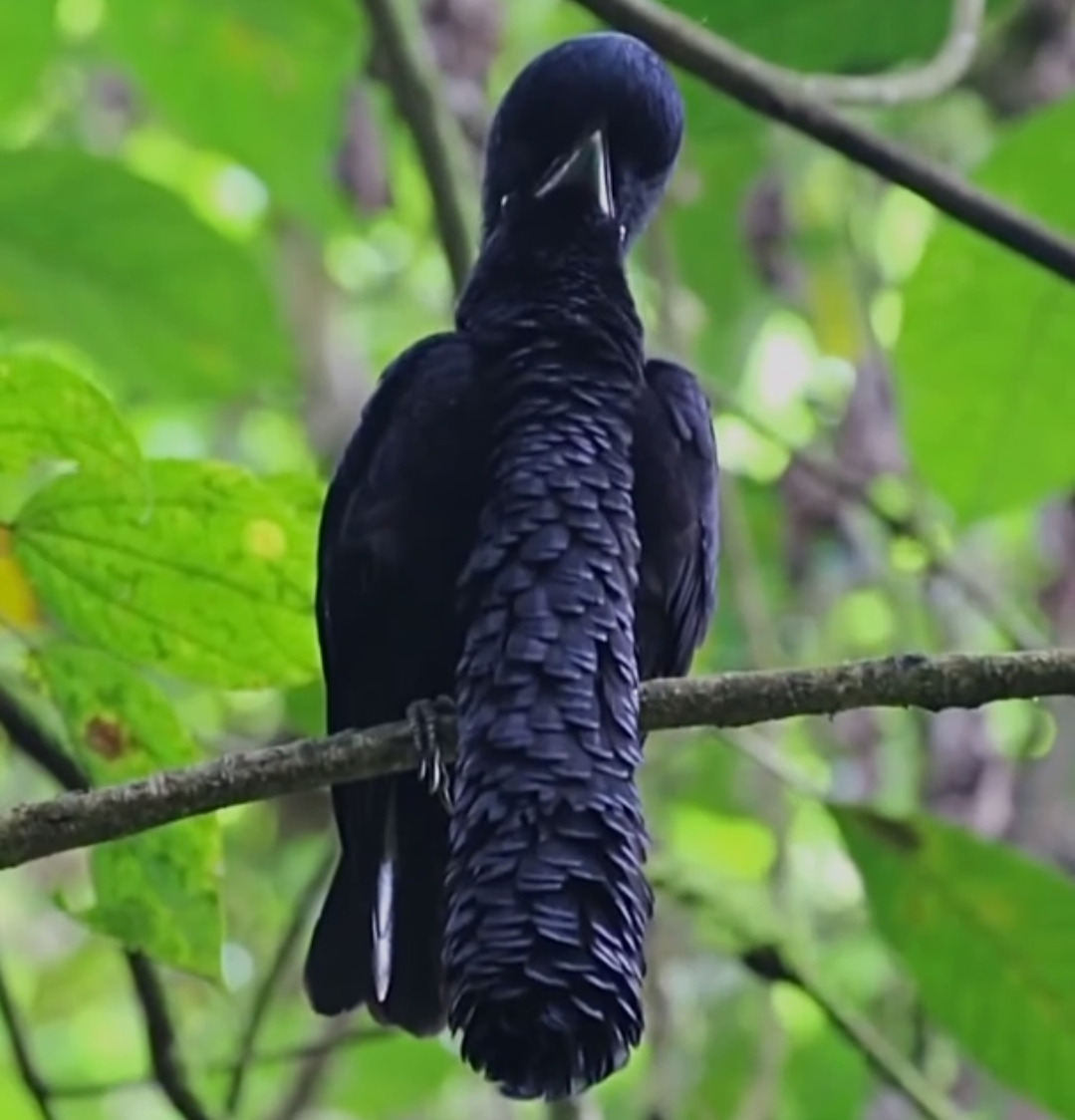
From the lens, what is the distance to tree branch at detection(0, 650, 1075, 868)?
1752mm

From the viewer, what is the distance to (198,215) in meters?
3.04

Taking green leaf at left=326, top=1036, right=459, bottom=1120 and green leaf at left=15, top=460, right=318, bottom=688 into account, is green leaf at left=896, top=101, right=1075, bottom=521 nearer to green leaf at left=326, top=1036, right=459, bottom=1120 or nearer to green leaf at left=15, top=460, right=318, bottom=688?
green leaf at left=15, top=460, right=318, bottom=688

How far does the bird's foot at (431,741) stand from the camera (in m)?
2.09

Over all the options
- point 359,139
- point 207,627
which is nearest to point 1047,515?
point 359,139

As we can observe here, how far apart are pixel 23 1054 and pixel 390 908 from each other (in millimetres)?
411

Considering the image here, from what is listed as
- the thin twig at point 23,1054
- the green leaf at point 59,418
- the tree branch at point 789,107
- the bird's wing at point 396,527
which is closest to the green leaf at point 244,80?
the tree branch at point 789,107

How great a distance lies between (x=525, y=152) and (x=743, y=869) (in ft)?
9.12

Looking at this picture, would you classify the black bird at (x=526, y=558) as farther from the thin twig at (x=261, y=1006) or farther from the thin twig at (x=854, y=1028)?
the thin twig at (x=854, y=1028)

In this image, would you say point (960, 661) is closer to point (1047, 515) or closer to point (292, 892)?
point (1047, 515)

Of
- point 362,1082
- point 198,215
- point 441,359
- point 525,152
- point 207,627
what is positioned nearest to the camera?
point 207,627

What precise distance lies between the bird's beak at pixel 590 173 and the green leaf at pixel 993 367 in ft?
1.31

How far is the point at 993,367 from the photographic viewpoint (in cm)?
286

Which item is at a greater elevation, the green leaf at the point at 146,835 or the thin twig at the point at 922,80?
the thin twig at the point at 922,80

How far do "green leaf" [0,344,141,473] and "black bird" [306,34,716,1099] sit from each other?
0.39 m
